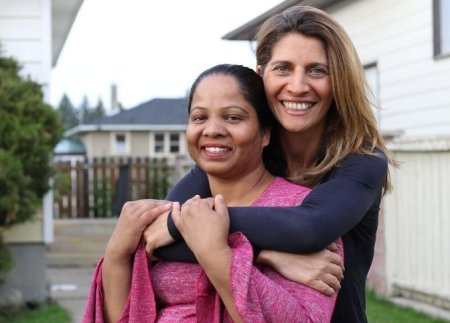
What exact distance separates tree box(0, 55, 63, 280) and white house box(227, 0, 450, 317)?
217cm

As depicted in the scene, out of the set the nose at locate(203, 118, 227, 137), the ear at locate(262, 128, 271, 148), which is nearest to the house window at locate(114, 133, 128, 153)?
the ear at locate(262, 128, 271, 148)

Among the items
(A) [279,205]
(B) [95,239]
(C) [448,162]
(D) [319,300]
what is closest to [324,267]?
(D) [319,300]

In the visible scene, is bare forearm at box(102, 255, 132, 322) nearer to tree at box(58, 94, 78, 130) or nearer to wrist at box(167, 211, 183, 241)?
wrist at box(167, 211, 183, 241)

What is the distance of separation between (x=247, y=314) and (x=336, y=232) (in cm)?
33

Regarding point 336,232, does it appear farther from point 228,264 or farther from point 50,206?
point 50,206

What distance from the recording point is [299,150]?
2561mm

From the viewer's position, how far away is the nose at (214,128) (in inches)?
90.7

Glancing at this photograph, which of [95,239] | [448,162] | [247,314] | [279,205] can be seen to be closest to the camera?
[247,314]

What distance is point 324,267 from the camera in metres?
2.16

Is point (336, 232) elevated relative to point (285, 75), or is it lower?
lower

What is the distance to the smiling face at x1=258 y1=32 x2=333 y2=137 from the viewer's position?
2381mm

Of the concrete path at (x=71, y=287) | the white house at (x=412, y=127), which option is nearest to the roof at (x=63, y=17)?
the white house at (x=412, y=127)

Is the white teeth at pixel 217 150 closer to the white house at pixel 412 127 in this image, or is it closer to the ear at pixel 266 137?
the ear at pixel 266 137

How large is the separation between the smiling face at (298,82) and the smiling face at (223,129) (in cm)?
10
